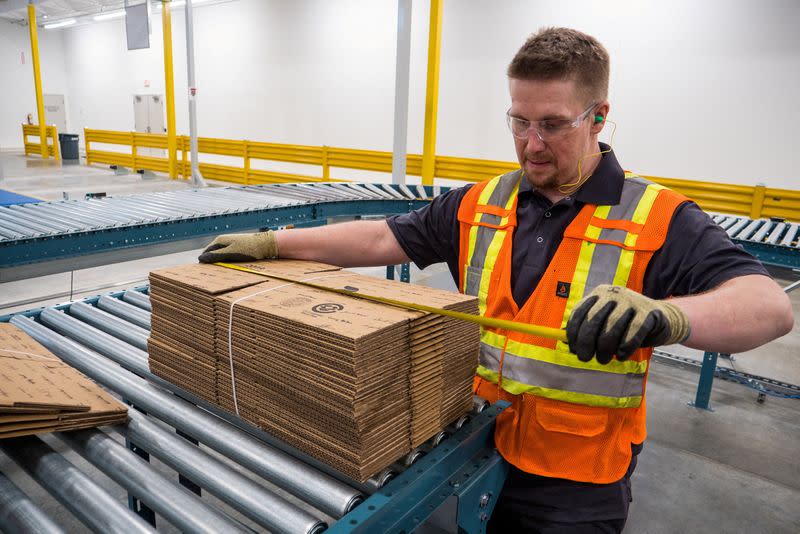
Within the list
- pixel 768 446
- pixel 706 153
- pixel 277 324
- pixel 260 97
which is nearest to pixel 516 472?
pixel 277 324

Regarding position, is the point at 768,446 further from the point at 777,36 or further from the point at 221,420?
the point at 777,36

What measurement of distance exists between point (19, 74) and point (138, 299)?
78.3 feet

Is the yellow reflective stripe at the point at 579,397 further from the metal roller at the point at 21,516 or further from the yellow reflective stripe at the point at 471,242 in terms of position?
the metal roller at the point at 21,516

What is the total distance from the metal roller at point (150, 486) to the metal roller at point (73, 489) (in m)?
0.04

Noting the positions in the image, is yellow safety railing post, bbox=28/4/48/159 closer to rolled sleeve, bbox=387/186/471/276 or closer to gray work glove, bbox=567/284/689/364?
rolled sleeve, bbox=387/186/471/276

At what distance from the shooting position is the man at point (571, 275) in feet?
5.35

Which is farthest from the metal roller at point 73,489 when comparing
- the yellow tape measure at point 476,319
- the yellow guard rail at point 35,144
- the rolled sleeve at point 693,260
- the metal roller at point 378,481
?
the yellow guard rail at point 35,144

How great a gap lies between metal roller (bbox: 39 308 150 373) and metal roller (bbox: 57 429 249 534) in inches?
15.8

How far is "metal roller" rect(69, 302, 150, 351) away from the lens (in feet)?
7.02

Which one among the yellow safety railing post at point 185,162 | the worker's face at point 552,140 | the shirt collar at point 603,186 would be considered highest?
the worker's face at point 552,140

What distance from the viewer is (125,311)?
2494mm

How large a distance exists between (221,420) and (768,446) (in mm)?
3870

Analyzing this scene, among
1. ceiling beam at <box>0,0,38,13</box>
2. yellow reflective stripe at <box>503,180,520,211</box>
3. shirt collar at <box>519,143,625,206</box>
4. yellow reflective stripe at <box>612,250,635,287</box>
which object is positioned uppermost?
ceiling beam at <box>0,0,38,13</box>

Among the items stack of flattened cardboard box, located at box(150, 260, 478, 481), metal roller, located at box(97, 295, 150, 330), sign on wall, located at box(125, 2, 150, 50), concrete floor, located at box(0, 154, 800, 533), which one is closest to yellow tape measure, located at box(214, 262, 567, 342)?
stack of flattened cardboard box, located at box(150, 260, 478, 481)
